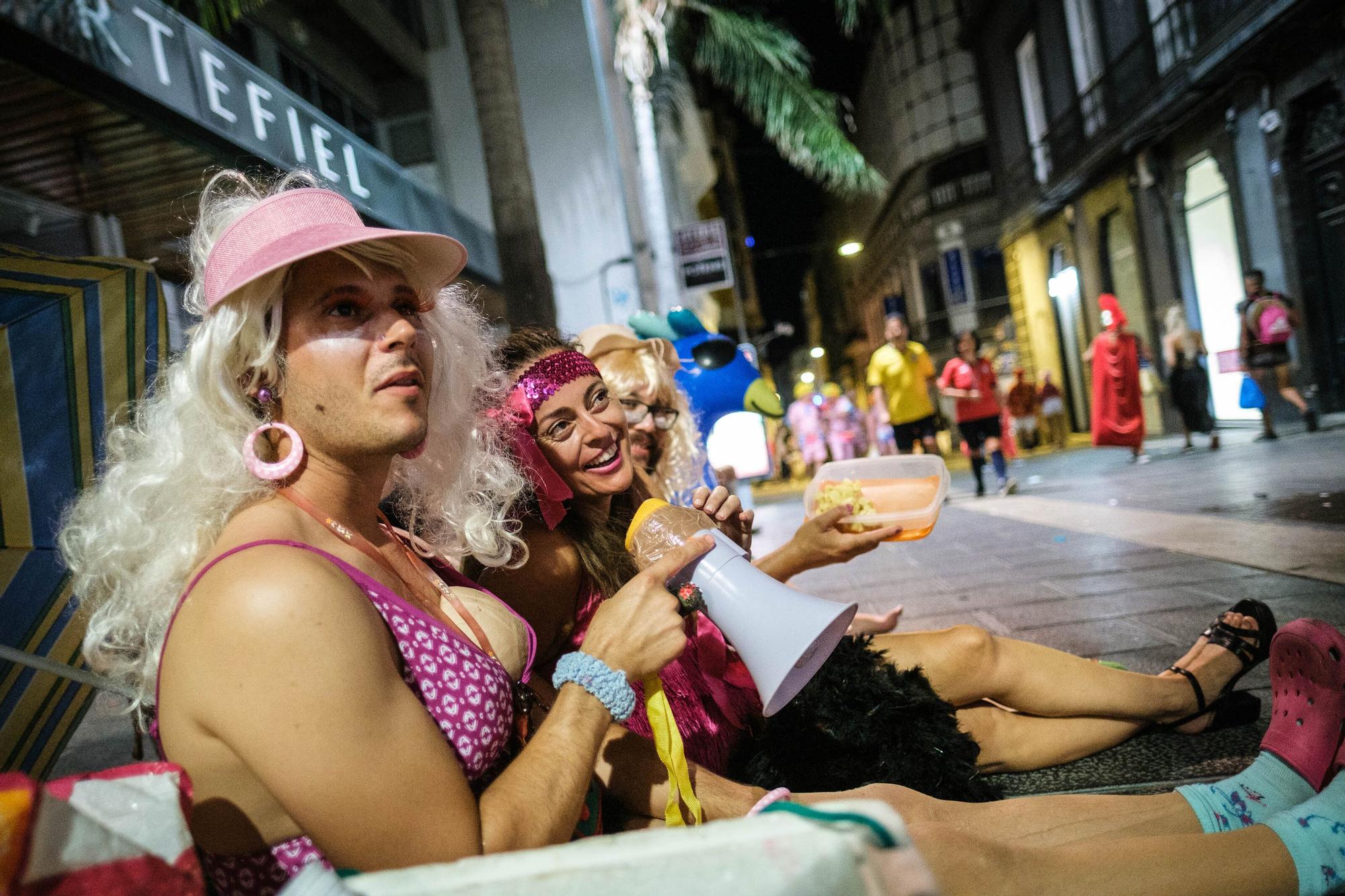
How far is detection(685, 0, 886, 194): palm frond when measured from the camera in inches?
476

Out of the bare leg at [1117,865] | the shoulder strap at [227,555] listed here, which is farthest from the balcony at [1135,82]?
the shoulder strap at [227,555]

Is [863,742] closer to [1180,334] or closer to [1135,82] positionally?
[1180,334]

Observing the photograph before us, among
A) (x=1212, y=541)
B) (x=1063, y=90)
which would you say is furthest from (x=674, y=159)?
(x=1212, y=541)

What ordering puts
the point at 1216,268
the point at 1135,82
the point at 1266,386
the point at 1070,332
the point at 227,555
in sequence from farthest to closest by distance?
the point at 1070,332 < the point at 1135,82 < the point at 1216,268 < the point at 1266,386 < the point at 227,555

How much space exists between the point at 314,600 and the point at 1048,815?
1.46 m

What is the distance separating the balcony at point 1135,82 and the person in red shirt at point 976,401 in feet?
21.3

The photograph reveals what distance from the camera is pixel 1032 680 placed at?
2.38 metres

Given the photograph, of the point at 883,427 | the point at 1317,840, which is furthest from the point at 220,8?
the point at 883,427

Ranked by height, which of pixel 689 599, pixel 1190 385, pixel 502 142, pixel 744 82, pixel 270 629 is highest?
pixel 744 82

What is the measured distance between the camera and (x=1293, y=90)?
1185cm

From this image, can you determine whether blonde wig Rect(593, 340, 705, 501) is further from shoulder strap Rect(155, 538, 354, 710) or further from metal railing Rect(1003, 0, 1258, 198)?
metal railing Rect(1003, 0, 1258, 198)

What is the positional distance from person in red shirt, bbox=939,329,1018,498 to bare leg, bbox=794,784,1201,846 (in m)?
8.31

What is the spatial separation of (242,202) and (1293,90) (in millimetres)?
14474

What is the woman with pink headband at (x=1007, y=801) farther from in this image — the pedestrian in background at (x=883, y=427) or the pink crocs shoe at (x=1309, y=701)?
the pedestrian in background at (x=883, y=427)
